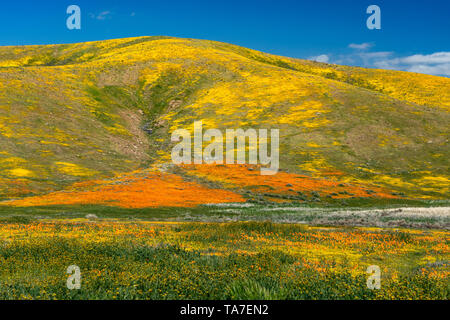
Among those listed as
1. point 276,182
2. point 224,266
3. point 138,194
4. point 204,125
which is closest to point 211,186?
point 276,182

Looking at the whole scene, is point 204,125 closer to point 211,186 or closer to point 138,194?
point 211,186

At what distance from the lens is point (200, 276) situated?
483 inches

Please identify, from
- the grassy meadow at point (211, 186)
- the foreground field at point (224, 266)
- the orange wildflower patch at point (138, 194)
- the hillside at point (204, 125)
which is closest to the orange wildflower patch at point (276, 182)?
the hillside at point (204, 125)

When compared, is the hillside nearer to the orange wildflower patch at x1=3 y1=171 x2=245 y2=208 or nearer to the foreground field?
the orange wildflower patch at x1=3 y1=171 x2=245 y2=208

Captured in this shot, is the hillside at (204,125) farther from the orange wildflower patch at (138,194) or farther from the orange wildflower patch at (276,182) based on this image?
the orange wildflower patch at (138,194)

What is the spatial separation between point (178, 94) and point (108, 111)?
32.7 m

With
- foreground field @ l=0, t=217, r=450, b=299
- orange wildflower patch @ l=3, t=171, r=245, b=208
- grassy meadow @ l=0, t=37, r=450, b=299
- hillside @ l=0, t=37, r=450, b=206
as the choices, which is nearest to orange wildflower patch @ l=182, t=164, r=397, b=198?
hillside @ l=0, t=37, r=450, b=206

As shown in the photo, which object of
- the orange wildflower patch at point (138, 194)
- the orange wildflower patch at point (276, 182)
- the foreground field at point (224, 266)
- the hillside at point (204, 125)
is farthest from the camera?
the hillside at point (204, 125)

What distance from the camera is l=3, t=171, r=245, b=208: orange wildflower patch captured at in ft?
161

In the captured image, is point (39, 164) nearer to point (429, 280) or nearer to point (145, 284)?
point (145, 284)

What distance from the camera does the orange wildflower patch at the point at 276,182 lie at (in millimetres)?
65000

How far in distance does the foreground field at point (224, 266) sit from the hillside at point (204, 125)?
30.2 meters

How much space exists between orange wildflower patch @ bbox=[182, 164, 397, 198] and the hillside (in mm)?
305
